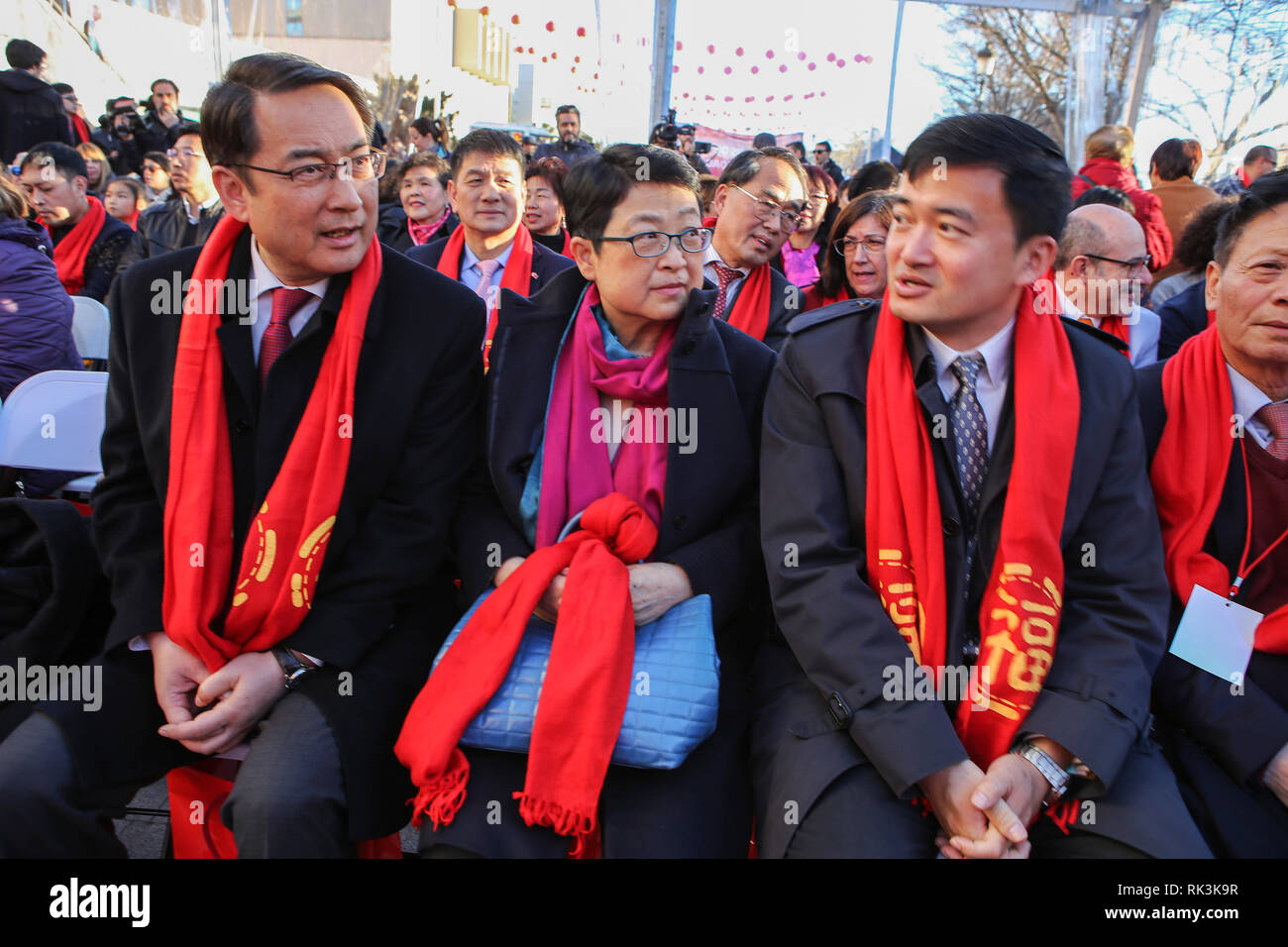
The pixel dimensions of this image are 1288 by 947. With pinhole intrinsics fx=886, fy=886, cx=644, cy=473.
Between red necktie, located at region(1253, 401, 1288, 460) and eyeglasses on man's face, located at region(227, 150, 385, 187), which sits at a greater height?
eyeglasses on man's face, located at region(227, 150, 385, 187)

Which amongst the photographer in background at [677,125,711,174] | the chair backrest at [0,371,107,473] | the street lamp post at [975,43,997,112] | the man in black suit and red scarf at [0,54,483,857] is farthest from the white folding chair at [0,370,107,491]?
the street lamp post at [975,43,997,112]

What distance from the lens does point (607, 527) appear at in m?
2.08

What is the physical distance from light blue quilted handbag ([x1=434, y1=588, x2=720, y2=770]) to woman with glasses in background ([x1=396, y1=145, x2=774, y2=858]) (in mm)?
36

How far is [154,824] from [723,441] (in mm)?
2133

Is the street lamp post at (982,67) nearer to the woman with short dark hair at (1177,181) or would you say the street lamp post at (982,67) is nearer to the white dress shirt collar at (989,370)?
the woman with short dark hair at (1177,181)

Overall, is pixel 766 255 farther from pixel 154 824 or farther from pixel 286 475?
pixel 154 824

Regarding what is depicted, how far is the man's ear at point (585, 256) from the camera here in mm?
2461

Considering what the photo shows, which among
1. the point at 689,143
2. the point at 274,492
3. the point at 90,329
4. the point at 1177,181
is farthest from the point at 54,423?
the point at 689,143

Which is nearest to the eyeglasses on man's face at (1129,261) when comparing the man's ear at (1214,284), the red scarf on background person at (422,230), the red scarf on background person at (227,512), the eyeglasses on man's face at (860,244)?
the eyeglasses on man's face at (860,244)

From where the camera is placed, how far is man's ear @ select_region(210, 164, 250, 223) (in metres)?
2.21

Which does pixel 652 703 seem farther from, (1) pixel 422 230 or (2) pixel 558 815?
(1) pixel 422 230

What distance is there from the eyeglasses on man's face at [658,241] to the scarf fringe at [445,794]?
52.3 inches

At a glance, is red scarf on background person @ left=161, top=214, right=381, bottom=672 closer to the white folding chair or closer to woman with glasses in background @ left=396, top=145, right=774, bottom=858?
woman with glasses in background @ left=396, top=145, right=774, bottom=858
